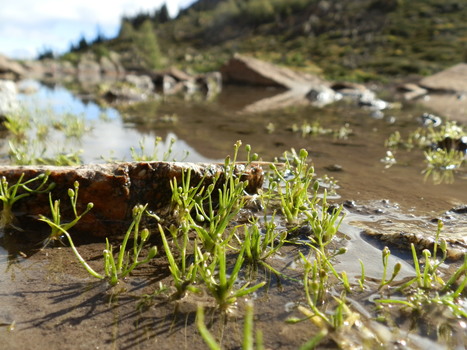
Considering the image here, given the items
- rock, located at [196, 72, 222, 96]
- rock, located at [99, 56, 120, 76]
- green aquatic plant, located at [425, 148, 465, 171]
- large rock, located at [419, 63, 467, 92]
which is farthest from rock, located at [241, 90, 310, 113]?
rock, located at [99, 56, 120, 76]

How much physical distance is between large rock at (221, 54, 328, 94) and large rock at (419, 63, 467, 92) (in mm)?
6689

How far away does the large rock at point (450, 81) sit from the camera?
21870 millimetres

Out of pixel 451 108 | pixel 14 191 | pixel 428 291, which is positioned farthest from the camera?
pixel 451 108

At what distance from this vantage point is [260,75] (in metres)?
23.6

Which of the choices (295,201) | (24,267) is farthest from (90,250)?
(295,201)

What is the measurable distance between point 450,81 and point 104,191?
24.6m

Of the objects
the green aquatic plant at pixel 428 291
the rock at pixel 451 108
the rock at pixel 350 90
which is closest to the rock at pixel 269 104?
the rock at pixel 451 108

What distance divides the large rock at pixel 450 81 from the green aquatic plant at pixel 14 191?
24.1 metres

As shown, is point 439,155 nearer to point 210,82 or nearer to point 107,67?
point 210,82

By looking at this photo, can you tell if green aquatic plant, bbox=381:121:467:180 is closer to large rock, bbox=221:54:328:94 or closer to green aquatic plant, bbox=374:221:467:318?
green aquatic plant, bbox=374:221:467:318

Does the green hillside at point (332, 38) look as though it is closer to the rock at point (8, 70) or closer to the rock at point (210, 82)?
the rock at point (210, 82)

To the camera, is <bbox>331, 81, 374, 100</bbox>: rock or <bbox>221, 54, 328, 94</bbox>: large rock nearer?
<bbox>331, 81, 374, 100</bbox>: rock

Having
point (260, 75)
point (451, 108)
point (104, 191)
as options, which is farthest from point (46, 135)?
point (260, 75)

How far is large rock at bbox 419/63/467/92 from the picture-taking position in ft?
71.8
